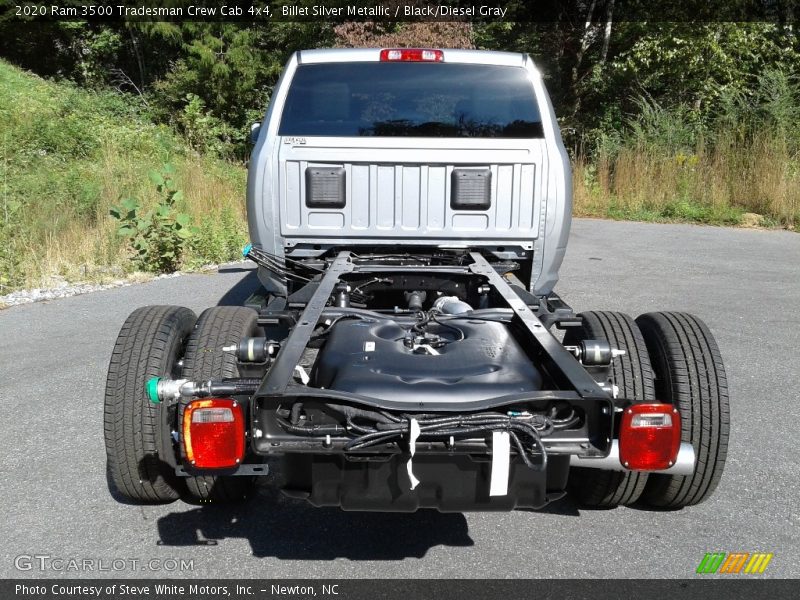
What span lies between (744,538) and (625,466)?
1.05 m

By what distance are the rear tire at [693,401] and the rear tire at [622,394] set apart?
2.9 inches

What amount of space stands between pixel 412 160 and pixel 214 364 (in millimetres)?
1901

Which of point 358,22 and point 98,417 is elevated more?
point 358,22

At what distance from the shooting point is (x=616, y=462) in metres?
2.14

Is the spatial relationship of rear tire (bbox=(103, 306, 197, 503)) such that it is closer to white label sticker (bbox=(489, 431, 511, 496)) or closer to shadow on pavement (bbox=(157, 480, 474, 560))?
shadow on pavement (bbox=(157, 480, 474, 560))

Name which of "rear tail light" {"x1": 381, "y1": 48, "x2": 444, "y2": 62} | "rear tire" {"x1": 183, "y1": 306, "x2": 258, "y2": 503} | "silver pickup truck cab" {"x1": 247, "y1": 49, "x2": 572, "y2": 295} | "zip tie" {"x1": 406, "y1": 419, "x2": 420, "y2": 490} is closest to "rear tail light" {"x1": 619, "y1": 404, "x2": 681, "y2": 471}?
"zip tie" {"x1": 406, "y1": 419, "x2": 420, "y2": 490}

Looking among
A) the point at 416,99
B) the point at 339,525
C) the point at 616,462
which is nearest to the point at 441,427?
the point at 616,462

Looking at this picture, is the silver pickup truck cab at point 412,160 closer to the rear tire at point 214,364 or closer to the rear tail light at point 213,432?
the rear tire at point 214,364

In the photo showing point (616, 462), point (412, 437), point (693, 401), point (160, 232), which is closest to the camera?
point (412, 437)

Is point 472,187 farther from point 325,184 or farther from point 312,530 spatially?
point 312,530

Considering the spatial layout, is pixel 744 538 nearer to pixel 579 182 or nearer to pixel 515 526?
pixel 515 526

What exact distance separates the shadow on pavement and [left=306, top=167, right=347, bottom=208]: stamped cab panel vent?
6.14 ft

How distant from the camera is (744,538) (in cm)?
277

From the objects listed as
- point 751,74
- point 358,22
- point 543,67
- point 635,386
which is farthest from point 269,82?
point 635,386
